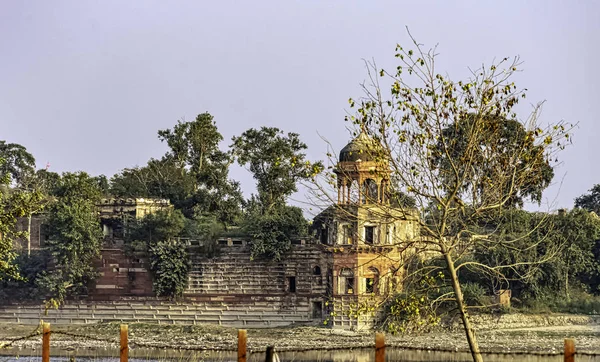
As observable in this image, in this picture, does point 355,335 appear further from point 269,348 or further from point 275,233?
point 269,348

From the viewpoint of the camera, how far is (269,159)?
190 feet

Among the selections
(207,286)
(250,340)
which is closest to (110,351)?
(250,340)

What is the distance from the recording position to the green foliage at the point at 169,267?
50.3m

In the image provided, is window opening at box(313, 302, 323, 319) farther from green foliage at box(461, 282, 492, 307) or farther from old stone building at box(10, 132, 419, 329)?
green foliage at box(461, 282, 492, 307)

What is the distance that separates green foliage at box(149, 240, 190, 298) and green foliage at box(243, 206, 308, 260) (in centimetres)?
341

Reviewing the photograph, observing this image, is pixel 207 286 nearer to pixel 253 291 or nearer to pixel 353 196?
pixel 253 291

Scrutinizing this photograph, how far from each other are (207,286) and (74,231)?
644 centimetres

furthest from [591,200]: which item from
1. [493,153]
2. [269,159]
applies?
[493,153]

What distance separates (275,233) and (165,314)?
6.30 metres

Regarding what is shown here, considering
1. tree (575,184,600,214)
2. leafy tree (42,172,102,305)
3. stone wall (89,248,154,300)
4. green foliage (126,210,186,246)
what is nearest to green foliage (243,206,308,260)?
green foliage (126,210,186,246)

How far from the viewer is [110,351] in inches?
1655

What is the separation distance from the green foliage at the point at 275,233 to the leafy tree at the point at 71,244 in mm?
7567

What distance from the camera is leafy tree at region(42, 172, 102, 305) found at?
50594mm

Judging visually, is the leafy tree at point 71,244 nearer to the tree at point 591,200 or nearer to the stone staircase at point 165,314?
the stone staircase at point 165,314
